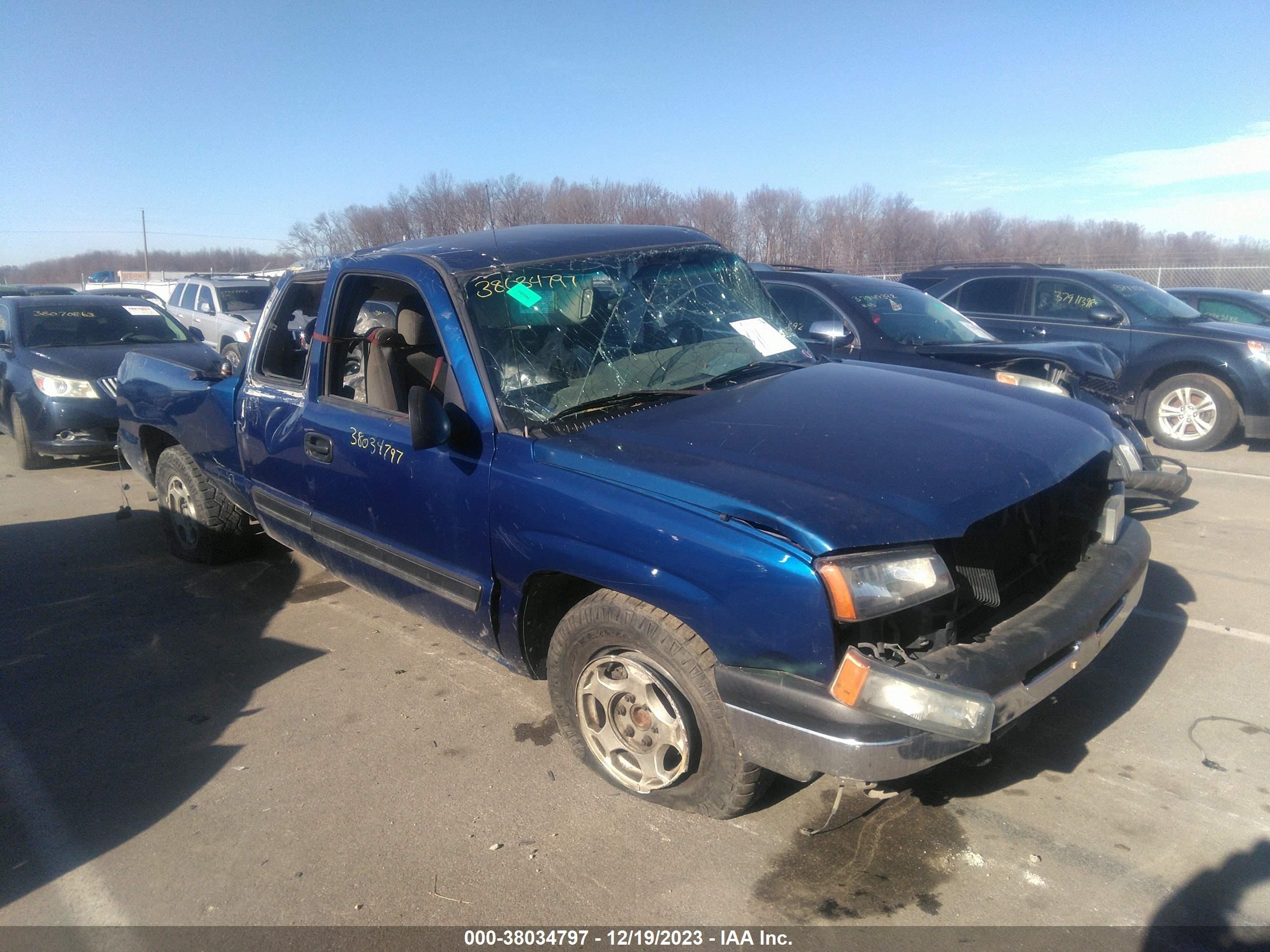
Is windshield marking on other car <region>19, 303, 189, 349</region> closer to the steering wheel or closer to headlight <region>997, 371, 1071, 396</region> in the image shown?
the steering wheel

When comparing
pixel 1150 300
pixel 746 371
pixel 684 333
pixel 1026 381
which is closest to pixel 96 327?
pixel 684 333

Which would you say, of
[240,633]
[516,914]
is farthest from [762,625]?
[240,633]

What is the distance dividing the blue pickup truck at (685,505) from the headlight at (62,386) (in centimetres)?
494

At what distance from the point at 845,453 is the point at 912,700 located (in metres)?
0.83

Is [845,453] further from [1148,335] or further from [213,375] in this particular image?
[1148,335]

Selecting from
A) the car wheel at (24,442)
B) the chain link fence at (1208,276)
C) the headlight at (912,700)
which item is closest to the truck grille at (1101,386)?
the headlight at (912,700)

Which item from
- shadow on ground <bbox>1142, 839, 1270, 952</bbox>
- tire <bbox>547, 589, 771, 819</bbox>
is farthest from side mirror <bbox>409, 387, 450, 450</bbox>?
shadow on ground <bbox>1142, 839, 1270, 952</bbox>

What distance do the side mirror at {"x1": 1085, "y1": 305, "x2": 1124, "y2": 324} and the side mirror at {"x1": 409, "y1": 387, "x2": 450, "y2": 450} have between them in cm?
766

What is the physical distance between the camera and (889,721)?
7.45 ft

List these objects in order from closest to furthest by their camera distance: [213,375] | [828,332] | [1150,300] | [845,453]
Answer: [845,453], [213,375], [828,332], [1150,300]

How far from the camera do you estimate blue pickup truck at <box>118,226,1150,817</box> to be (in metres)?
2.34

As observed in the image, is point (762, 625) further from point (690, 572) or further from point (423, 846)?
point (423, 846)

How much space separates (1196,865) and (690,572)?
179 centimetres

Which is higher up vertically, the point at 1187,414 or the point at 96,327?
the point at 96,327
